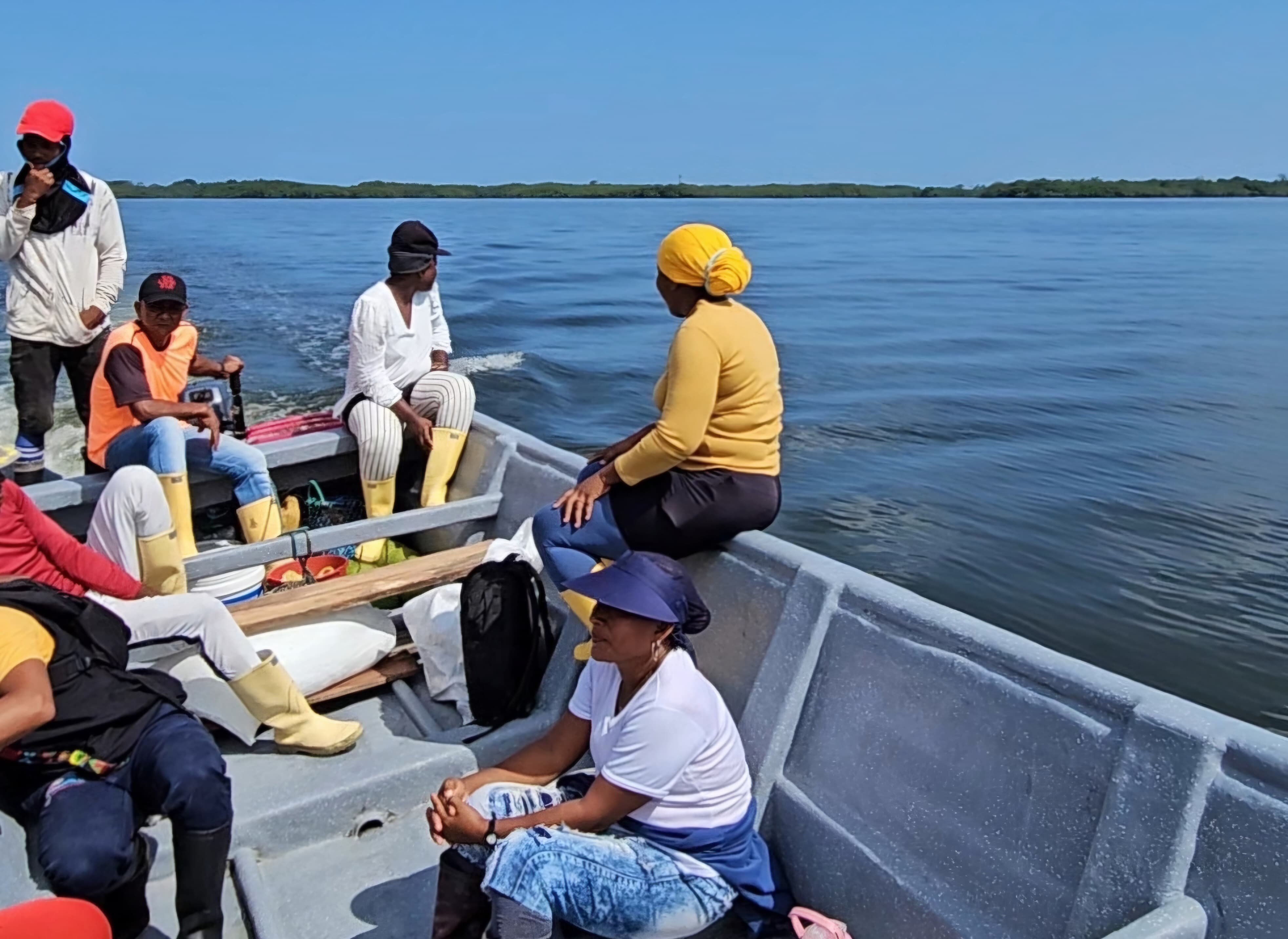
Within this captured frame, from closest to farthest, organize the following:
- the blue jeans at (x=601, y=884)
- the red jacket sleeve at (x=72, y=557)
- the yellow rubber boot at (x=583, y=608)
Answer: the blue jeans at (x=601, y=884), the red jacket sleeve at (x=72, y=557), the yellow rubber boot at (x=583, y=608)

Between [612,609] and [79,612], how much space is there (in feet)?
4.64

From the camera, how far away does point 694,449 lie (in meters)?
3.22

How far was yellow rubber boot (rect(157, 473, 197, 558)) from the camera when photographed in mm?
4223

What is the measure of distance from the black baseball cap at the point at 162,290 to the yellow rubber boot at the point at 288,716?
158cm

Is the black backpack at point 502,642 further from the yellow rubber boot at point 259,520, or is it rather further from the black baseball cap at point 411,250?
the black baseball cap at point 411,250

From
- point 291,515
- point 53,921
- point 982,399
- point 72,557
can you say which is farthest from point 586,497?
point 982,399

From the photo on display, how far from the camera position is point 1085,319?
20922 mm

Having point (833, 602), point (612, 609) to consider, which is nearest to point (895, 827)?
point (833, 602)

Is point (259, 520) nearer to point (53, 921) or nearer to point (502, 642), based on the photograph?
point (502, 642)

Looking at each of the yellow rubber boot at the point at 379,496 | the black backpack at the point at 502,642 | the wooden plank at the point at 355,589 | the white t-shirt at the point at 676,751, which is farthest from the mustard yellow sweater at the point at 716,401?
the yellow rubber boot at the point at 379,496

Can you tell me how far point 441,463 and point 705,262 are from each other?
2417 millimetres

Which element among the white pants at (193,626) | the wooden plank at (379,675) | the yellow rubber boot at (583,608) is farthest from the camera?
the wooden plank at (379,675)

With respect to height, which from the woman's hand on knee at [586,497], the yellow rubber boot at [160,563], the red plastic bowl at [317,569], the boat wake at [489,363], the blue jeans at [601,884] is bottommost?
the boat wake at [489,363]

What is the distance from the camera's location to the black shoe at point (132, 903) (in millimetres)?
2600
